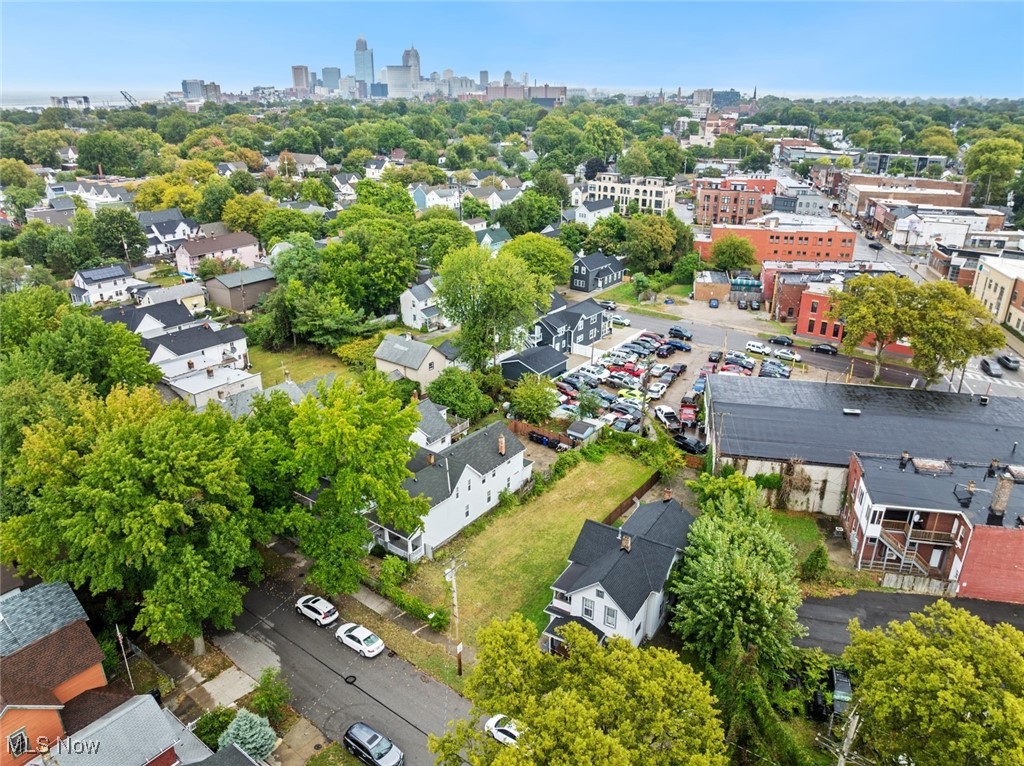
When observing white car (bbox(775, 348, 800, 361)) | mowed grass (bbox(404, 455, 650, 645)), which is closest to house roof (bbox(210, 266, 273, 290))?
mowed grass (bbox(404, 455, 650, 645))

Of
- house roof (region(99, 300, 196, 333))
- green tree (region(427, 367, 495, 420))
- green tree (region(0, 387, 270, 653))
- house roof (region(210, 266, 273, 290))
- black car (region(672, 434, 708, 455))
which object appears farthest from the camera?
house roof (region(210, 266, 273, 290))

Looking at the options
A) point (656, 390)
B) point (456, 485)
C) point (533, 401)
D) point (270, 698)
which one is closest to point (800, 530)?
point (656, 390)

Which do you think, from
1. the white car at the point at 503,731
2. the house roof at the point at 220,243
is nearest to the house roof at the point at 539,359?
the white car at the point at 503,731

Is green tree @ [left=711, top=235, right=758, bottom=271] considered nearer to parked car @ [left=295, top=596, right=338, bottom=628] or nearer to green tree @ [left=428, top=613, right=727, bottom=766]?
parked car @ [left=295, top=596, right=338, bottom=628]

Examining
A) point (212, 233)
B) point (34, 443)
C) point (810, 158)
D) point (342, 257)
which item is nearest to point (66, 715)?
point (34, 443)

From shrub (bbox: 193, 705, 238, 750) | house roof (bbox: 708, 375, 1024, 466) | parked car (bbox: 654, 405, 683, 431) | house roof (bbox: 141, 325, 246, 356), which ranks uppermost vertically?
house roof (bbox: 141, 325, 246, 356)

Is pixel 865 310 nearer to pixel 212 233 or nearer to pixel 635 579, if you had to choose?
pixel 635 579
